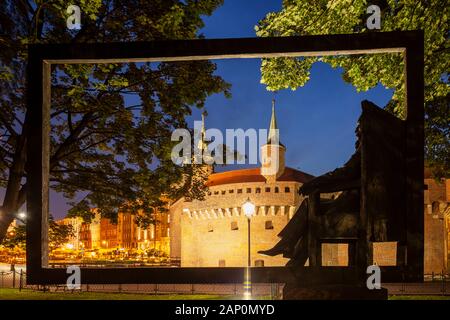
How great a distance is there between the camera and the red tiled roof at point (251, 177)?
5881 centimetres

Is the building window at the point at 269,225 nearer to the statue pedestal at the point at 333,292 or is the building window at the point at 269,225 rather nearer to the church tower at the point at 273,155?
the church tower at the point at 273,155

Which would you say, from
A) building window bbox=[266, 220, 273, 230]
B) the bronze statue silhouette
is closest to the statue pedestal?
the bronze statue silhouette

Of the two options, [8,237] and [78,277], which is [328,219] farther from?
[8,237]

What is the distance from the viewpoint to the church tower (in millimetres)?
61834

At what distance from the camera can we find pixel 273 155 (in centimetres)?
6512

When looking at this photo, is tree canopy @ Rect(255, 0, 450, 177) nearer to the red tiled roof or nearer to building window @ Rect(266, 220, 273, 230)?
building window @ Rect(266, 220, 273, 230)

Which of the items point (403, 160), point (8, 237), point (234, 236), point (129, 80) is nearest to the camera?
point (403, 160)

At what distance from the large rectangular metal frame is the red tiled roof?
52.1 m

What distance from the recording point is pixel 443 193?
157 ft

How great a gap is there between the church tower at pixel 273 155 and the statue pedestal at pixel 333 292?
5519 centimetres

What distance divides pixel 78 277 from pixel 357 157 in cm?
381

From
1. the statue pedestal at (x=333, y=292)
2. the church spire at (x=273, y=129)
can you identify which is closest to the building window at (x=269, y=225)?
the church spire at (x=273, y=129)

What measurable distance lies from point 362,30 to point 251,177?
4715 centimetres
